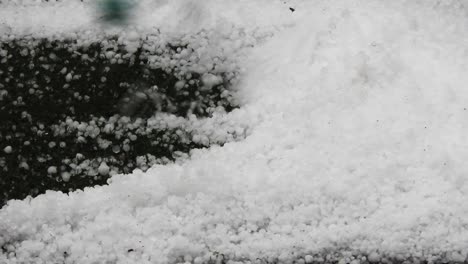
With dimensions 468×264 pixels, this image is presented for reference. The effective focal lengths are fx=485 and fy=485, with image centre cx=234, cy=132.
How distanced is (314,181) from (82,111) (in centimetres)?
86

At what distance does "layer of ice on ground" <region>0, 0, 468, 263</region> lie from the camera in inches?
57.6

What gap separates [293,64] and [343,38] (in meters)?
0.21

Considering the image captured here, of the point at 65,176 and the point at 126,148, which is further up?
the point at 126,148

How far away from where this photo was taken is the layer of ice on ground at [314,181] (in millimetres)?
1464

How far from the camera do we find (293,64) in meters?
1.83

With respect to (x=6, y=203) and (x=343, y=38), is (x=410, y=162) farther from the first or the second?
(x=6, y=203)

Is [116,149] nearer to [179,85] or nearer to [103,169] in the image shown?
[103,169]

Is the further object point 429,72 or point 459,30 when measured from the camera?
point 459,30

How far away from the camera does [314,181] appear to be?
1563 mm

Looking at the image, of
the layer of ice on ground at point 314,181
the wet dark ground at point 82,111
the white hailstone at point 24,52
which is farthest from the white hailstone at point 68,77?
the layer of ice on ground at point 314,181

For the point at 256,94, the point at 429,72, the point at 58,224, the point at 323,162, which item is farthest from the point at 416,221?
the point at 58,224

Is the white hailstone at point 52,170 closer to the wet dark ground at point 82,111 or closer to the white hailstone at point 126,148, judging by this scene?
the wet dark ground at point 82,111

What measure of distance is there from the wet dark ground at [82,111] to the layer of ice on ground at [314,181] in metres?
0.08

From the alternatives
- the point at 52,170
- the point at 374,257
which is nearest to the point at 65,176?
the point at 52,170
